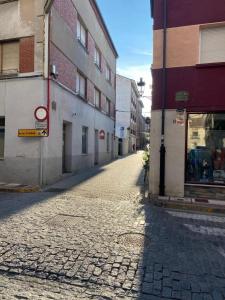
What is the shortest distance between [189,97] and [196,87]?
359 mm

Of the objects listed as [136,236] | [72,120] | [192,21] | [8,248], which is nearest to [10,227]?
[8,248]

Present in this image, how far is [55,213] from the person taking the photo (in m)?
7.04

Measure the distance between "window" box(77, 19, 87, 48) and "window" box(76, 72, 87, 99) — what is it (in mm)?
1921

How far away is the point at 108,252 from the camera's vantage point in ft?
15.4

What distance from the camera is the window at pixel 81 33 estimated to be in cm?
1535

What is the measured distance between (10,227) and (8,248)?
110 cm

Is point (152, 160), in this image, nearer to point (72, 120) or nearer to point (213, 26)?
point (213, 26)

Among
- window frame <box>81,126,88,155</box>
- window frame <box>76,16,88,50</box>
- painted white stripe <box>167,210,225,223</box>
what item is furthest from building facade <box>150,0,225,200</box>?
window frame <box>81,126,88,155</box>

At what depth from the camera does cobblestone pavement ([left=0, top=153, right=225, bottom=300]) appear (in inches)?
141

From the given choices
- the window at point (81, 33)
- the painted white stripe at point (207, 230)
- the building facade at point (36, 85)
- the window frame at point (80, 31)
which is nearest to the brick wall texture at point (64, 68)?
the building facade at point (36, 85)

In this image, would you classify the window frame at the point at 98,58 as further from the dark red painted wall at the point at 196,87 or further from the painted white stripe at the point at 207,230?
the painted white stripe at the point at 207,230

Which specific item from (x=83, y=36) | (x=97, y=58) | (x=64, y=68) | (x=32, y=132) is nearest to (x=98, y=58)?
(x=97, y=58)

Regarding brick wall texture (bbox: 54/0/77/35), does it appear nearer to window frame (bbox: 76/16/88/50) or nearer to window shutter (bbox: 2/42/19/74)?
window frame (bbox: 76/16/88/50)

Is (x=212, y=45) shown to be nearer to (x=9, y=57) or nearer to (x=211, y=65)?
(x=211, y=65)
